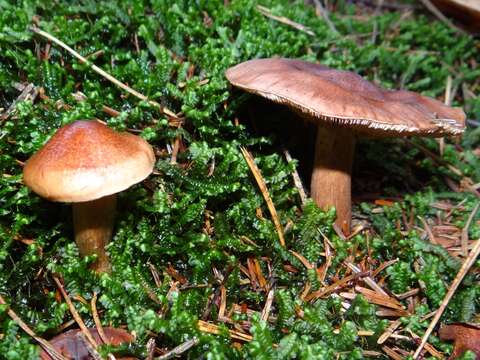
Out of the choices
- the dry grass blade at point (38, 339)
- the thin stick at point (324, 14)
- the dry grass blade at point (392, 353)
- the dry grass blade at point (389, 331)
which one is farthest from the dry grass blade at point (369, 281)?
the thin stick at point (324, 14)

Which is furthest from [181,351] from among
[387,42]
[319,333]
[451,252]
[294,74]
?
[387,42]

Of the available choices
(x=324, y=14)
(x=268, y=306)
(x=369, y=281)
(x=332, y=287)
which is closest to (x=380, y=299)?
(x=369, y=281)

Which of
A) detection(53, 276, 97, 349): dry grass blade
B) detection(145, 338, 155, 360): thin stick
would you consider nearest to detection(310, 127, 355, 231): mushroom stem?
detection(145, 338, 155, 360): thin stick

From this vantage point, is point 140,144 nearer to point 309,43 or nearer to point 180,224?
point 180,224

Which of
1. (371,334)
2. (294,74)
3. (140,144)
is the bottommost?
(371,334)

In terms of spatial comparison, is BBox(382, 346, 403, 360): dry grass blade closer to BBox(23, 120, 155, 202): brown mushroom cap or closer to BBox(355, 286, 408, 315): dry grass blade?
BBox(355, 286, 408, 315): dry grass blade

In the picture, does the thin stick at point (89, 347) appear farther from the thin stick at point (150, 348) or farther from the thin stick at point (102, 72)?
the thin stick at point (102, 72)
